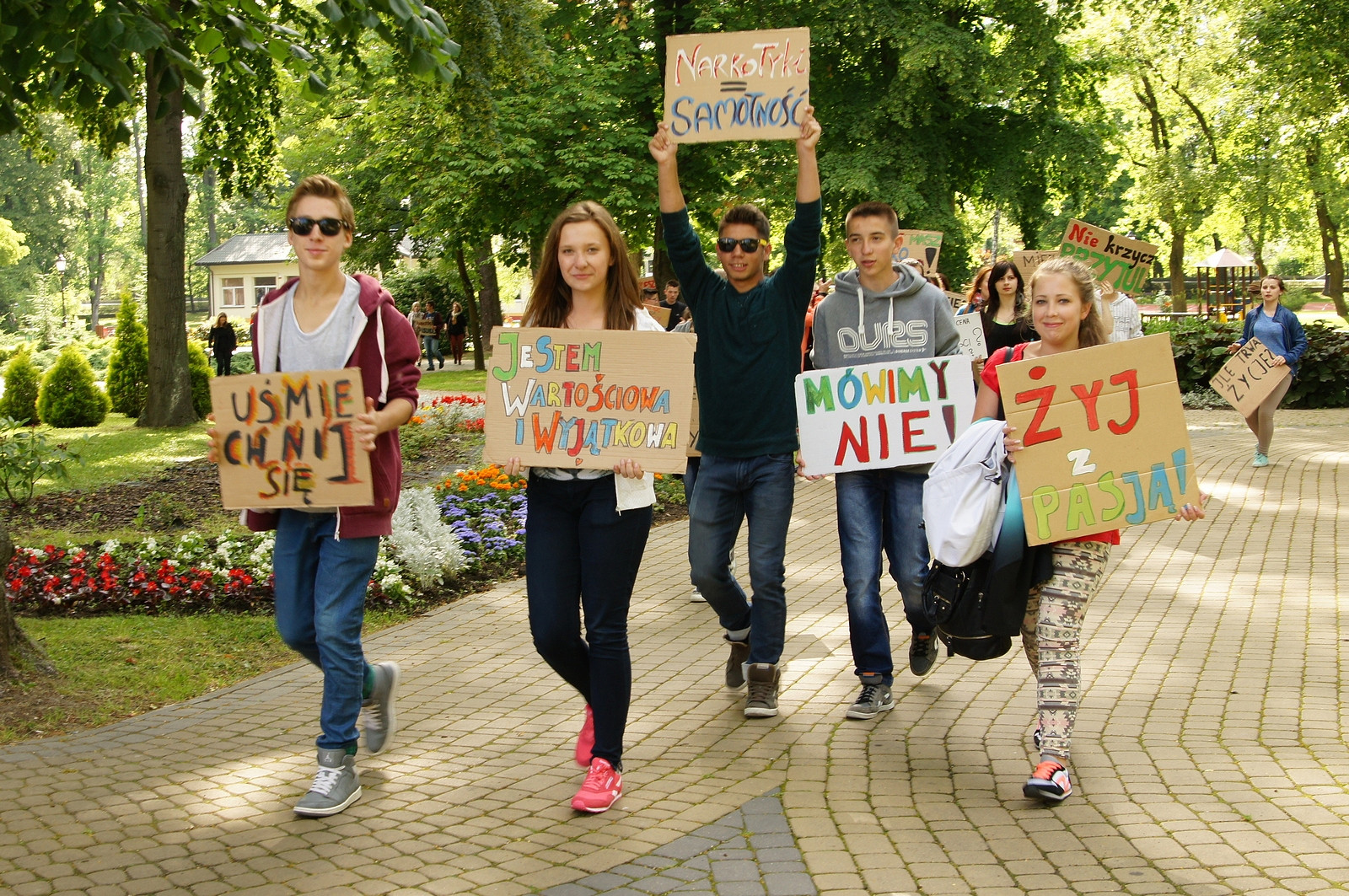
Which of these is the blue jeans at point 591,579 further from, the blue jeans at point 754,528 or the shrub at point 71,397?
the shrub at point 71,397

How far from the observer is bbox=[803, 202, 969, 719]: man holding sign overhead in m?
5.34

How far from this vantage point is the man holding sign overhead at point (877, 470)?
534 centimetres

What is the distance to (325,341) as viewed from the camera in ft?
14.9

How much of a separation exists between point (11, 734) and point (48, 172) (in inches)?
3684

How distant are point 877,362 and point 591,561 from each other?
1.75 m

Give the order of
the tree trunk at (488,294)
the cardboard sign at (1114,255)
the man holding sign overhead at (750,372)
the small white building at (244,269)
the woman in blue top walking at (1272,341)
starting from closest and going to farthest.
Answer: the man holding sign overhead at (750,372) → the cardboard sign at (1114,255) → the woman in blue top walking at (1272,341) → the tree trunk at (488,294) → the small white building at (244,269)

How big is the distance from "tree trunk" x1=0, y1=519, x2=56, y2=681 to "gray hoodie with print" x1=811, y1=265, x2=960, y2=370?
3904mm

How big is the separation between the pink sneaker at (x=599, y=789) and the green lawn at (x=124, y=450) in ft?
32.8

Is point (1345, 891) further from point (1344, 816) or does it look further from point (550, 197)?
point (550, 197)

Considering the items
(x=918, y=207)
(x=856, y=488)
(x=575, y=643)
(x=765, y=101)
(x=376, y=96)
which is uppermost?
(x=376, y=96)

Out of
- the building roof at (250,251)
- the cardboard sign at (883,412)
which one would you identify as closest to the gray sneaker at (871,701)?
the cardboard sign at (883,412)

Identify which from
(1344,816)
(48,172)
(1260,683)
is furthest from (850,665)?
(48,172)

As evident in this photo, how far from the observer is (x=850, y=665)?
20.8ft

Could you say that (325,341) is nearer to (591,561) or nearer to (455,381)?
(591,561)
